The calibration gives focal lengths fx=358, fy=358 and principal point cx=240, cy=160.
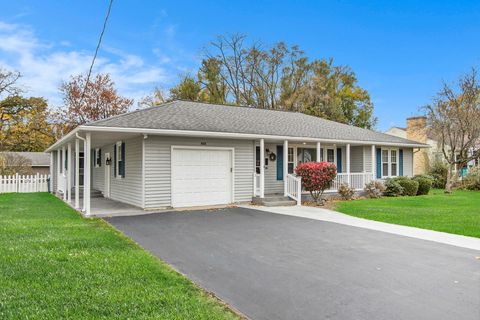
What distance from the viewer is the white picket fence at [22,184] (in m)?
19.7

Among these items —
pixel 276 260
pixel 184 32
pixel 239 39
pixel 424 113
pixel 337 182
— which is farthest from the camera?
pixel 239 39

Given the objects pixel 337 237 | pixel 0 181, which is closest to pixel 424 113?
pixel 337 237

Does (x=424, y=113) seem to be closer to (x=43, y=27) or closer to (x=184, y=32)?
(x=184, y=32)

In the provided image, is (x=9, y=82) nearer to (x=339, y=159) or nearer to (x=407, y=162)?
(x=339, y=159)

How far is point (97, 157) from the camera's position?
59.4 feet

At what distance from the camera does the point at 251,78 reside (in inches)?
1407

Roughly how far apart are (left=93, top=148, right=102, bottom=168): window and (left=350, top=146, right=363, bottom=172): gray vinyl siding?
40.8ft

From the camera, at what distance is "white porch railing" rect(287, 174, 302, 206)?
13.3m

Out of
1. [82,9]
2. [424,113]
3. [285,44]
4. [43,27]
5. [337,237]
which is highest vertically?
[285,44]

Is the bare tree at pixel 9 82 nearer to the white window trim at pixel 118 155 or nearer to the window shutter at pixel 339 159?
the white window trim at pixel 118 155

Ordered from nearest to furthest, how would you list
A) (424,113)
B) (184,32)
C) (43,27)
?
(43,27), (184,32), (424,113)

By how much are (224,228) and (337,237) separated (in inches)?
100

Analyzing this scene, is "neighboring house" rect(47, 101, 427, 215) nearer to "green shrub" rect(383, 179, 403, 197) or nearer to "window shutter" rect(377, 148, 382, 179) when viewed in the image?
"window shutter" rect(377, 148, 382, 179)

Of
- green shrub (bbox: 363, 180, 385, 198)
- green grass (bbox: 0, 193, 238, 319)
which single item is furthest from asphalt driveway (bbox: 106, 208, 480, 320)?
green shrub (bbox: 363, 180, 385, 198)
